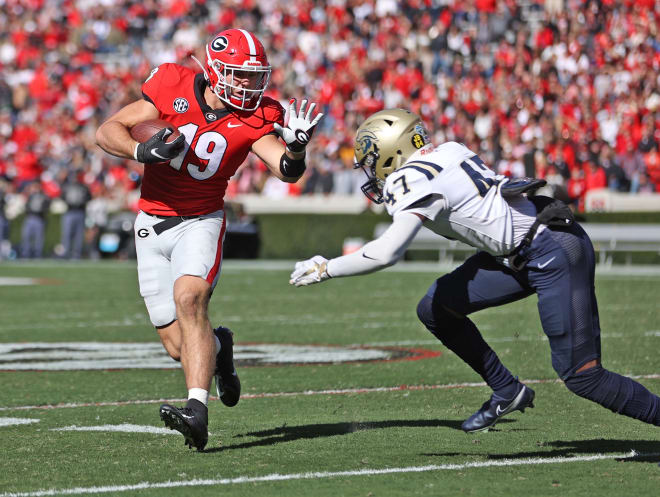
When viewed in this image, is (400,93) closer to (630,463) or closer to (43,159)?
(43,159)

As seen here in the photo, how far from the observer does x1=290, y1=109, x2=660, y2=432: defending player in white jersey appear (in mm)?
4711

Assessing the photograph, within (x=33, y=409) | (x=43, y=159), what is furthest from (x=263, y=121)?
(x=43, y=159)

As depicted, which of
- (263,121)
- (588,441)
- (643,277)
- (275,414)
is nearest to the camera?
(588,441)

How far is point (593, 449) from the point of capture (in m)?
5.22

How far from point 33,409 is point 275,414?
132cm

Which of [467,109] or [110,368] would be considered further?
[467,109]

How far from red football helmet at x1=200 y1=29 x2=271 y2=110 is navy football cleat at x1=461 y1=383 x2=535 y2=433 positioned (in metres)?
1.78

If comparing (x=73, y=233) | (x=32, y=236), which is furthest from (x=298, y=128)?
(x=32, y=236)

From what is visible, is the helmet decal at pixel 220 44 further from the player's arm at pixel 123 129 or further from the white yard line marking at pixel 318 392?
the white yard line marking at pixel 318 392

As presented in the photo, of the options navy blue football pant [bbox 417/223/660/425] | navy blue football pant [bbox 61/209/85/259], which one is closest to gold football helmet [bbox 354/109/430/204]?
navy blue football pant [bbox 417/223/660/425]

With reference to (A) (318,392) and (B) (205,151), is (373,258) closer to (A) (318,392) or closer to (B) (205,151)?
(B) (205,151)

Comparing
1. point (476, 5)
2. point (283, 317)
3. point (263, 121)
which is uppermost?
point (476, 5)

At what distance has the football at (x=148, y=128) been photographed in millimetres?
5352

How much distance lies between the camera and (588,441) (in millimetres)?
5430
